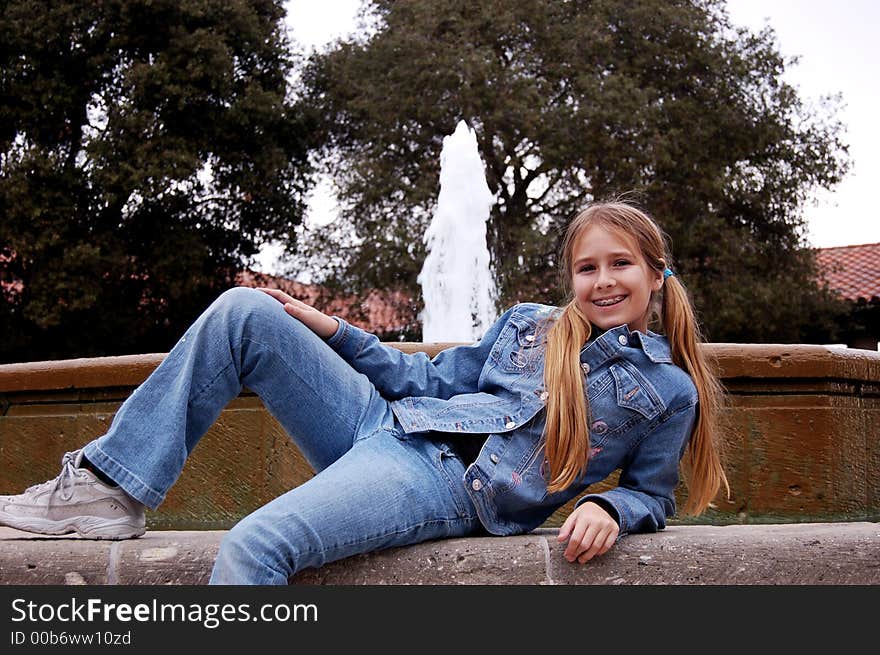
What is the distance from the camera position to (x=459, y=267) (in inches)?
397

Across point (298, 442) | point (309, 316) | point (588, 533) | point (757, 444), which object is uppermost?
point (309, 316)

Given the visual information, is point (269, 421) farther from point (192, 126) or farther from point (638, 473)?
point (192, 126)

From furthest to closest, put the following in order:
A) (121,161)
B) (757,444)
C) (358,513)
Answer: (121,161), (757,444), (358,513)

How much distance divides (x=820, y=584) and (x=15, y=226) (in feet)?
43.8

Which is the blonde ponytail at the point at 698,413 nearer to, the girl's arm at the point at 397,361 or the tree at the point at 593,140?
the girl's arm at the point at 397,361

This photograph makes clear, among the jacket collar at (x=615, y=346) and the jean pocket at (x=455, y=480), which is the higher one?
the jacket collar at (x=615, y=346)

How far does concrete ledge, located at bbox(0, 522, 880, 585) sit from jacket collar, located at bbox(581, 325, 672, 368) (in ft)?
1.10

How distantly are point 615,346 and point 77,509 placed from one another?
1028 mm

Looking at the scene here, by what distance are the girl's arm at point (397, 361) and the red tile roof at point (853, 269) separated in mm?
14747

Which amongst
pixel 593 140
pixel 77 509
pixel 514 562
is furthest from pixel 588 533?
pixel 593 140

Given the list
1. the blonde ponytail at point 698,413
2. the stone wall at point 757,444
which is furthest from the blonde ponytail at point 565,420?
the stone wall at point 757,444

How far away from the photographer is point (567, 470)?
1.69 meters

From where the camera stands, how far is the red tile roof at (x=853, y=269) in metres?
16.2

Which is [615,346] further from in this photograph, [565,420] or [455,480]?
[455,480]
